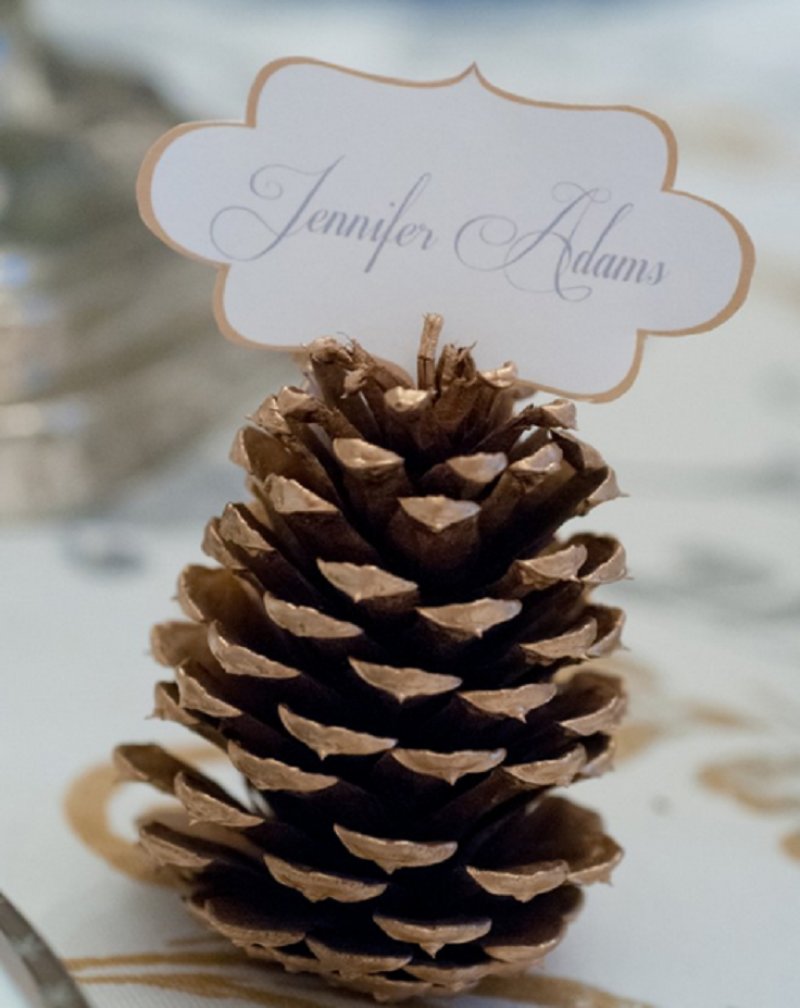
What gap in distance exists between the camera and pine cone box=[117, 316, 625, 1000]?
1.04ft

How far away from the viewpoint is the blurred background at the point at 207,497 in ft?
1.33

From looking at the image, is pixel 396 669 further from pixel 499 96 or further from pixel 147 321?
pixel 147 321

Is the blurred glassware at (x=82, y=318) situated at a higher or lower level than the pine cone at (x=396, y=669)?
higher

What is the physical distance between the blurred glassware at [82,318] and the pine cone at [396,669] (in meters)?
0.26

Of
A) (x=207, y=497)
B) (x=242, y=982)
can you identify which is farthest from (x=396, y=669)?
(x=207, y=497)

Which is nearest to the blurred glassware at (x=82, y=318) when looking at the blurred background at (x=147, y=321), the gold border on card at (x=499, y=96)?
the blurred background at (x=147, y=321)

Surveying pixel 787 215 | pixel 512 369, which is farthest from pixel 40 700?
pixel 787 215

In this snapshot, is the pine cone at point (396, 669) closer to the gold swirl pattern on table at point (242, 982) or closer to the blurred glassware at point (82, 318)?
the gold swirl pattern on table at point (242, 982)

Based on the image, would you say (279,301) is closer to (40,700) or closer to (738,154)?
(40,700)

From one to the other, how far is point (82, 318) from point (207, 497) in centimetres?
10

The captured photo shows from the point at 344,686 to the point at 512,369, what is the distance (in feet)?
0.28

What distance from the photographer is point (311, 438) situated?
1.10 feet

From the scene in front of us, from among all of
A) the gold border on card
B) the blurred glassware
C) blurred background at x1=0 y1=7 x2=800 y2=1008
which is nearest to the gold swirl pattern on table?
blurred background at x1=0 y1=7 x2=800 y2=1008

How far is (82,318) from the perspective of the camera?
62 cm
